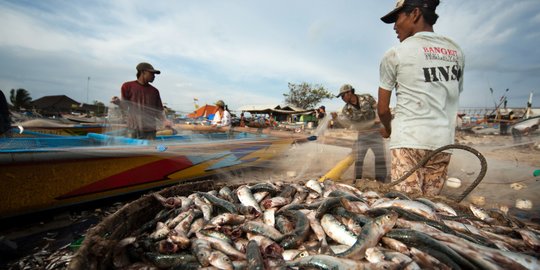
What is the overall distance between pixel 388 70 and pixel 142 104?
204 inches

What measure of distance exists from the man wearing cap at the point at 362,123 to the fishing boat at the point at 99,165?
1.73 m

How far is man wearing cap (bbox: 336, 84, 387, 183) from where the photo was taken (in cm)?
536

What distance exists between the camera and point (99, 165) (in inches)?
184

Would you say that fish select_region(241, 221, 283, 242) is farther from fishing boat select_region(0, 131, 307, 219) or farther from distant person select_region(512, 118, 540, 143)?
distant person select_region(512, 118, 540, 143)

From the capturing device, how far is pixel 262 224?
225 centimetres

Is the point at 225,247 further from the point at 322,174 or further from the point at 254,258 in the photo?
the point at 322,174

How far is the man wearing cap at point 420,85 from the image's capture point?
2574mm

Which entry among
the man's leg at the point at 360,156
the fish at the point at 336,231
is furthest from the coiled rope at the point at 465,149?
the man's leg at the point at 360,156

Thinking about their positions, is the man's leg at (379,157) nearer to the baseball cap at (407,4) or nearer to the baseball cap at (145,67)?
the baseball cap at (407,4)

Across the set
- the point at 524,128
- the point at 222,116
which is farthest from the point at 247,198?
the point at 222,116

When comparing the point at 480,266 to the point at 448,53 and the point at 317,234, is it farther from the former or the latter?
the point at 448,53

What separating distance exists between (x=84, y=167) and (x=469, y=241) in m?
5.43

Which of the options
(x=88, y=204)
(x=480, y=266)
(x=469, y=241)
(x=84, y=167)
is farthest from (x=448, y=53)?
(x=88, y=204)

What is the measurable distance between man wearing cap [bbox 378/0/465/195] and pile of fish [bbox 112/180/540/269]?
1.80 feet
